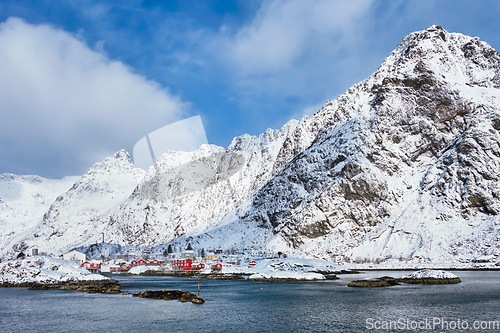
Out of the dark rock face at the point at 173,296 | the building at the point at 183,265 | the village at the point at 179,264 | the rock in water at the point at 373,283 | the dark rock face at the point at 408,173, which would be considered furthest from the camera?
the dark rock face at the point at 408,173

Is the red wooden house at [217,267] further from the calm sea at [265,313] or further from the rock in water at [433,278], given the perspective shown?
the calm sea at [265,313]

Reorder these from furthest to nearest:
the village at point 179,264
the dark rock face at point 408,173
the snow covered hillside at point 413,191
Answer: the dark rock face at point 408,173
the snow covered hillside at point 413,191
the village at point 179,264

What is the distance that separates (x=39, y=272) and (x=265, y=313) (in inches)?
2923

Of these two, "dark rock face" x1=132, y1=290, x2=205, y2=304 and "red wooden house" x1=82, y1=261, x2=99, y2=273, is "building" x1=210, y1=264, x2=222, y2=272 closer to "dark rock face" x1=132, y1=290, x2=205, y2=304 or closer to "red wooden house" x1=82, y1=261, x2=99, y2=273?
"red wooden house" x1=82, y1=261, x2=99, y2=273

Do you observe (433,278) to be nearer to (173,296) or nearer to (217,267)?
(173,296)

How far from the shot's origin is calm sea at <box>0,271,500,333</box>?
130ft

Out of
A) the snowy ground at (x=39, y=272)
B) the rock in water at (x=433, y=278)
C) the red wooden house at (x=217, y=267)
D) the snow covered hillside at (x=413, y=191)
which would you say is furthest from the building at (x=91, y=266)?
the rock in water at (x=433, y=278)

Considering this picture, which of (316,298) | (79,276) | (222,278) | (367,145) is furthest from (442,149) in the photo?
(79,276)

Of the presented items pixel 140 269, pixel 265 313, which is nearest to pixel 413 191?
pixel 140 269

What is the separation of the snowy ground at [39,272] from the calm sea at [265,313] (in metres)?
33.2

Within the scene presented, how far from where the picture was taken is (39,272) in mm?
97812

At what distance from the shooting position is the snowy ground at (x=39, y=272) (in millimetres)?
96438

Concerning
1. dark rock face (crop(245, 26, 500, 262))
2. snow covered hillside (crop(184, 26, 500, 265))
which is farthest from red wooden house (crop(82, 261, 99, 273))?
dark rock face (crop(245, 26, 500, 262))

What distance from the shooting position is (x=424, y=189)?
6811 inches
